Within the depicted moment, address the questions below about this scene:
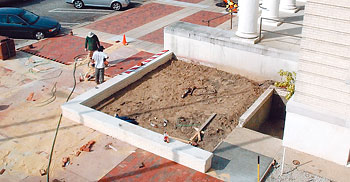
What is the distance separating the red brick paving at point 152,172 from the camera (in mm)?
10086

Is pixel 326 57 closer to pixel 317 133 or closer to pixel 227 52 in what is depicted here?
pixel 317 133

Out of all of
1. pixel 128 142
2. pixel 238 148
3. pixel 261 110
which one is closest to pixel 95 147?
pixel 128 142

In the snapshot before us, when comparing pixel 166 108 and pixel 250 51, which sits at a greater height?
pixel 250 51

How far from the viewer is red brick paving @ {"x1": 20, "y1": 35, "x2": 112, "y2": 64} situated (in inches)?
679

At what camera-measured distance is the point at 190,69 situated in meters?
16.1

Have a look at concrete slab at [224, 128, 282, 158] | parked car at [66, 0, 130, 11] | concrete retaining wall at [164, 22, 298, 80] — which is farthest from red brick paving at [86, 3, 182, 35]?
concrete slab at [224, 128, 282, 158]

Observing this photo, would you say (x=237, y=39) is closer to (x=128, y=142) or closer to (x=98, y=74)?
(x=98, y=74)

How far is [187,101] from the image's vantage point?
540 inches

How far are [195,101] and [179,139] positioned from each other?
2.69 m

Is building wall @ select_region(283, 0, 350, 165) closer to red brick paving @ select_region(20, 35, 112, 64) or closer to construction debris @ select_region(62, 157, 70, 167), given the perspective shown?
construction debris @ select_region(62, 157, 70, 167)

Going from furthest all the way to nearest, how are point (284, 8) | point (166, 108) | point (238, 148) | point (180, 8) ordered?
point (180, 8), point (284, 8), point (166, 108), point (238, 148)

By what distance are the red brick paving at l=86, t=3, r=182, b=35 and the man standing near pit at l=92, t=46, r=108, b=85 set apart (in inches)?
239

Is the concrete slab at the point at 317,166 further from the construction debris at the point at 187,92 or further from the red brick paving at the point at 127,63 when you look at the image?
the red brick paving at the point at 127,63

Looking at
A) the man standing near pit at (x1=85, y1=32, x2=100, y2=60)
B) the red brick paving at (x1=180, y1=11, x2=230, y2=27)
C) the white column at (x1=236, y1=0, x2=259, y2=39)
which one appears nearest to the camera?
the white column at (x1=236, y1=0, x2=259, y2=39)
